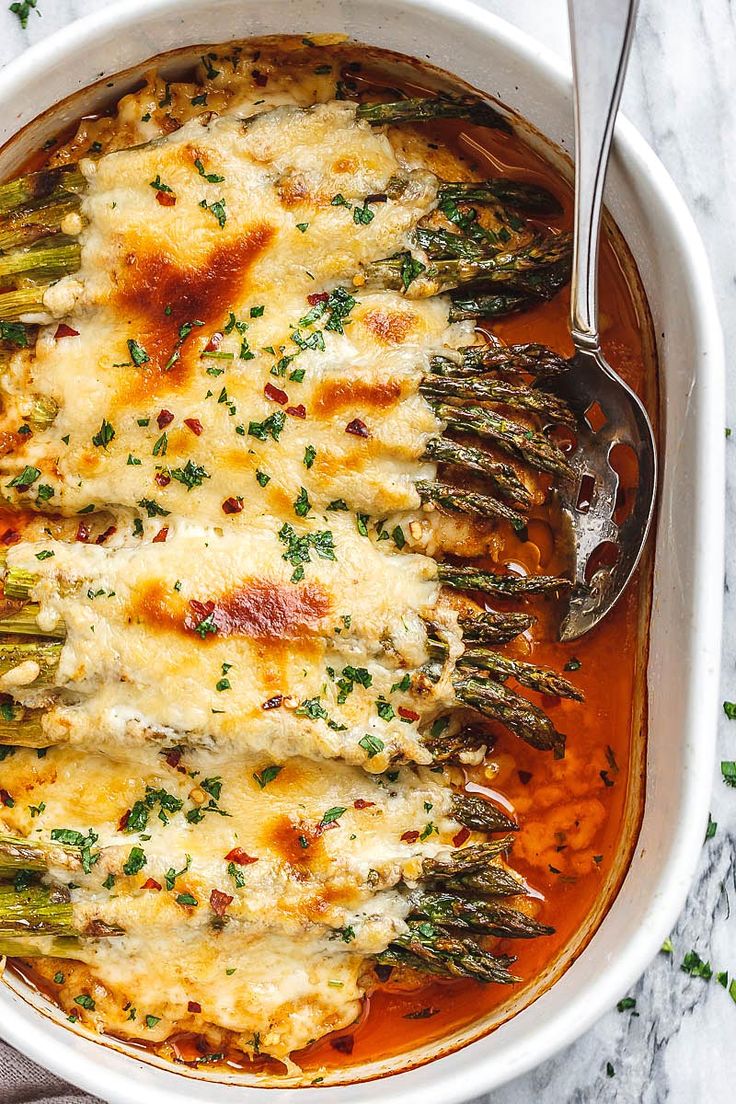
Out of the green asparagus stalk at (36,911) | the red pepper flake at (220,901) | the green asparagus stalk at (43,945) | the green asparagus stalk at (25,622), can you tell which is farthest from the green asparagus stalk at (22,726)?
the red pepper flake at (220,901)

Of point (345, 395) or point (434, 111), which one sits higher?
point (434, 111)

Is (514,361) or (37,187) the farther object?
(37,187)

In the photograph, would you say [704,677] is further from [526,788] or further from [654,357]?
[654,357]

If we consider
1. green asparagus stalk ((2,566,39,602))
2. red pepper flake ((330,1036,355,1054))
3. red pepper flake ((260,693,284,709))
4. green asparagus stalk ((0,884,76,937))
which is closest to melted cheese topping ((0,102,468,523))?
green asparagus stalk ((2,566,39,602))

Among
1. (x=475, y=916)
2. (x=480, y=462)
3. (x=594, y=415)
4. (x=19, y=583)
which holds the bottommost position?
(x=475, y=916)

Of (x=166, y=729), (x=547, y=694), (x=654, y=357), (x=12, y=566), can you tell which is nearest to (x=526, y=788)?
(x=547, y=694)

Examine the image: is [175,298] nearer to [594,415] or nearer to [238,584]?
[238,584]

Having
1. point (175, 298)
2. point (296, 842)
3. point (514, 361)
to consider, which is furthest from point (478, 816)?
point (175, 298)

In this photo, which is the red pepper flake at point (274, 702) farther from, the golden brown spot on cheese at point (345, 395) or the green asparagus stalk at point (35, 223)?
the green asparagus stalk at point (35, 223)
